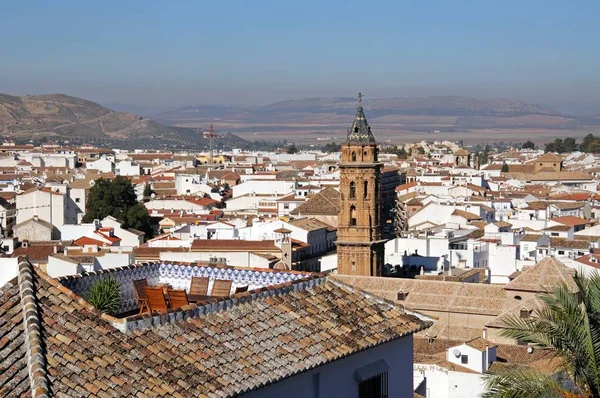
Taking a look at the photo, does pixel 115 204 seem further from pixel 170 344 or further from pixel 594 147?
pixel 594 147

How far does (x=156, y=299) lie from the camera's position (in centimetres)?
748

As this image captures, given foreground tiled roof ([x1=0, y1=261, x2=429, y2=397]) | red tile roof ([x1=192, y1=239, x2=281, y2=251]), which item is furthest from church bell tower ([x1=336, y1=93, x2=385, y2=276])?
foreground tiled roof ([x1=0, y1=261, x2=429, y2=397])

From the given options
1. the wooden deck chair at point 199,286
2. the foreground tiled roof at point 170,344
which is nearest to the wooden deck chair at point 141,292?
the wooden deck chair at point 199,286

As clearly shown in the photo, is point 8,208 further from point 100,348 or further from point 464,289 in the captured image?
point 100,348

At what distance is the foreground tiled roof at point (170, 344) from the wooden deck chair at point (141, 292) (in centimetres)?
85

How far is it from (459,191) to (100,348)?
6469cm

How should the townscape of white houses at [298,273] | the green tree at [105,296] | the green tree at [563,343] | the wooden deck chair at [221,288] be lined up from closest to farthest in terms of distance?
the townscape of white houses at [298,273] < the green tree at [105,296] < the green tree at [563,343] < the wooden deck chair at [221,288]

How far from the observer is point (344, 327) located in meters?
7.34

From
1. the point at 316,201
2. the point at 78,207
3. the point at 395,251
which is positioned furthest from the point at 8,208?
the point at 395,251

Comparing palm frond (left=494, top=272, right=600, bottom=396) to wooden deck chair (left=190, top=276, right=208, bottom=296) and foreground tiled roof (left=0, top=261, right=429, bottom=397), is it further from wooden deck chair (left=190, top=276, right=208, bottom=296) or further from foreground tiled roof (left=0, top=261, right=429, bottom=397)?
wooden deck chair (left=190, top=276, right=208, bottom=296)

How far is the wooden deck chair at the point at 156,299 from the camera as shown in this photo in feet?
24.5

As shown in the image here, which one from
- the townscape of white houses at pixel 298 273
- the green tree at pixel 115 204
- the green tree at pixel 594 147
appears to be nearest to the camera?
the townscape of white houses at pixel 298 273

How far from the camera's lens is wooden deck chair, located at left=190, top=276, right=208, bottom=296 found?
8.31 meters

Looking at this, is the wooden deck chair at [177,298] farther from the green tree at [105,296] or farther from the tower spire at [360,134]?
the tower spire at [360,134]
